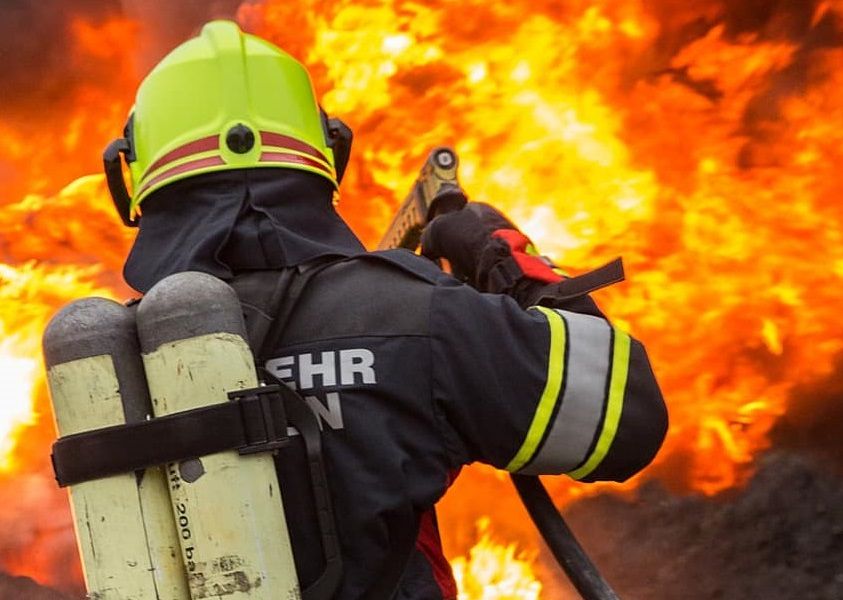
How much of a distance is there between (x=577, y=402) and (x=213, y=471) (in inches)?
30.3

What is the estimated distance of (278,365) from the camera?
2072 mm

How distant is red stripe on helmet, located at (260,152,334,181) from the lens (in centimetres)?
231

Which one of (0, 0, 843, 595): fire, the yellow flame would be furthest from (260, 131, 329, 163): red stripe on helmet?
the yellow flame

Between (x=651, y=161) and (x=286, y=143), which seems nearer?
(x=286, y=143)

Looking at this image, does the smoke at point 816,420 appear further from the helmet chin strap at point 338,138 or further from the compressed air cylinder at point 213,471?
the compressed air cylinder at point 213,471

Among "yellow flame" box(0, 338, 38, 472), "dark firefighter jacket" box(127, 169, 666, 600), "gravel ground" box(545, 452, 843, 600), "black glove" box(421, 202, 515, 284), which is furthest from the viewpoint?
"yellow flame" box(0, 338, 38, 472)

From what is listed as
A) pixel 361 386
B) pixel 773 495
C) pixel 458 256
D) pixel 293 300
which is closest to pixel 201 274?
pixel 293 300

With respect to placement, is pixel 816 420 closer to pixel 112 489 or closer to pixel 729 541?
pixel 729 541

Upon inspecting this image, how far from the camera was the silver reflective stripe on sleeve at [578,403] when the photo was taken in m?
2.08

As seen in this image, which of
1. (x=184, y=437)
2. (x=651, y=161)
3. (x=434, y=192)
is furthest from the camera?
(x=651, y=161)

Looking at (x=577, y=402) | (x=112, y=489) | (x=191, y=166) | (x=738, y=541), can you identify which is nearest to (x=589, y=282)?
(x=577, y=402)

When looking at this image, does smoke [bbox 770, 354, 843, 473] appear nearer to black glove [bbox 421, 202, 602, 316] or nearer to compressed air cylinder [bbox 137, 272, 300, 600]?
black glove [bbox 421, 202, 602, 316]

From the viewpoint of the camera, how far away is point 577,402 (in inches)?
82.2

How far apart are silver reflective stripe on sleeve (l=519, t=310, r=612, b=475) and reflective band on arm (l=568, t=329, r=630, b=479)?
0.02m
